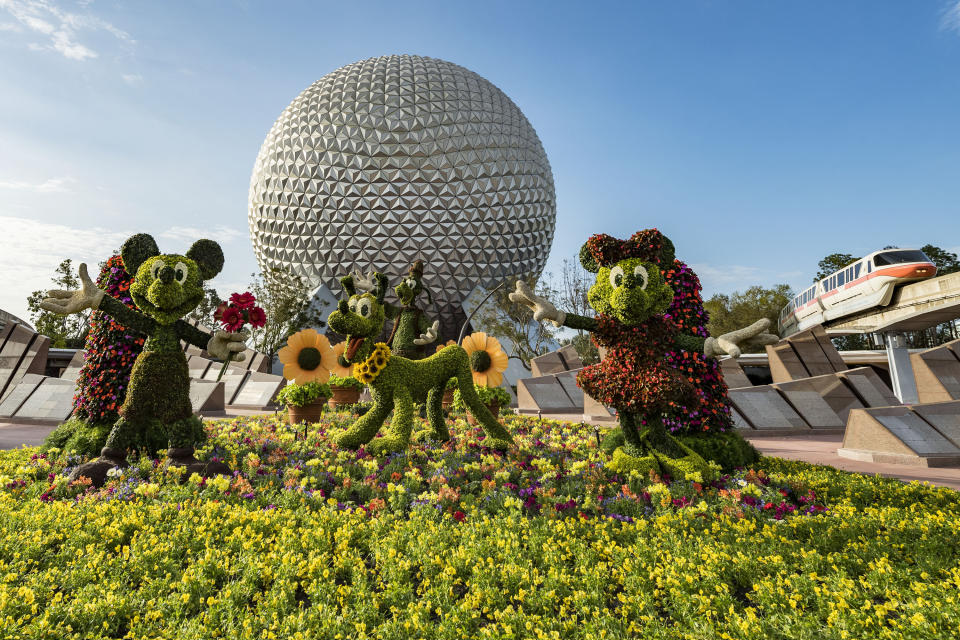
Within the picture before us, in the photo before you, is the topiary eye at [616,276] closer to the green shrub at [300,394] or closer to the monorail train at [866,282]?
the green shrub at [300,394]

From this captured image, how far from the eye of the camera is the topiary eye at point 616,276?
205 inches

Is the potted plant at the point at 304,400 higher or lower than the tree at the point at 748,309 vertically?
lower

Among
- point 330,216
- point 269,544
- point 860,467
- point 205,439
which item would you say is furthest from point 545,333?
point 269,544

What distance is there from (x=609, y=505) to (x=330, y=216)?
2173 centimetres

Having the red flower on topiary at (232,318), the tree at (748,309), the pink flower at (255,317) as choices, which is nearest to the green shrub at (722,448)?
the pink flower at (255,317)

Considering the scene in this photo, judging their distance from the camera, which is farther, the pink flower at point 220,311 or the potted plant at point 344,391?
the potted plant at point 344,391

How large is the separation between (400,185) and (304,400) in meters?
16.4

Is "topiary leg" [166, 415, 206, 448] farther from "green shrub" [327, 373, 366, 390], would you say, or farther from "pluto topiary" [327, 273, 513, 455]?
"green shrub" [327, 373, 366, 390]

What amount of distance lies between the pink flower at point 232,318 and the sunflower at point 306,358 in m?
0.89

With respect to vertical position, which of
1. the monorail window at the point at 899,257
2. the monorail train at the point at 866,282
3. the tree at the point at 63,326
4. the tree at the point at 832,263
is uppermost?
the tree at the point at 832,263

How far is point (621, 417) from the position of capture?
5465 millimetres

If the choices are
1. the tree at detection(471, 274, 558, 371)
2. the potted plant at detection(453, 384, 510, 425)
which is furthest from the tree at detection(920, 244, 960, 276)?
the potted plant at detection(453, 384, 510, 425)

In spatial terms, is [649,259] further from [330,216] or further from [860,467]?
[330,216]

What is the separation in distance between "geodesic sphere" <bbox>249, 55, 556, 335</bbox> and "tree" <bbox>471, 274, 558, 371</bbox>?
1.45 metres
